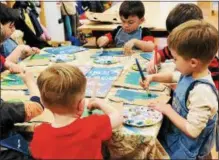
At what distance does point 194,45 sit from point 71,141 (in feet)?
1.85

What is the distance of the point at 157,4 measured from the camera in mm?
3746

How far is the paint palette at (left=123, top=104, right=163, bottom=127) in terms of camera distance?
115 cm

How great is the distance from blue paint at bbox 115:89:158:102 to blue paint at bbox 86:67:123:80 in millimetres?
163

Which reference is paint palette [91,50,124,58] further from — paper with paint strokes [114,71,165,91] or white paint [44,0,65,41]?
white paint [44,0,65,41]

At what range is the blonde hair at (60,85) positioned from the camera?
1.00 meters

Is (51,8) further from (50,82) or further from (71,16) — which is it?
(50,82)

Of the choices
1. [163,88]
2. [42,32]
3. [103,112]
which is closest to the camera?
[103,112]

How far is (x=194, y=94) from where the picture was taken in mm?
1168

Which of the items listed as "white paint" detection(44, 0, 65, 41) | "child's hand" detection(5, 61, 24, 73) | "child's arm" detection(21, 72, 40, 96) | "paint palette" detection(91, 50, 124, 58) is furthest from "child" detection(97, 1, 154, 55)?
"white paint" detection(44, 0, 65, 41)

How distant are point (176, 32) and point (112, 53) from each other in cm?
79

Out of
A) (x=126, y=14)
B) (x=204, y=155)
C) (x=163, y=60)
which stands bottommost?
(x=204, y=155)

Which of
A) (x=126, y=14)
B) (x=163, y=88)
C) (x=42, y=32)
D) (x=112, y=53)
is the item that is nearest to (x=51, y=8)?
(x=42, y=32)

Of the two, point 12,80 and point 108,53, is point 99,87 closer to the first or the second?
point 12,80

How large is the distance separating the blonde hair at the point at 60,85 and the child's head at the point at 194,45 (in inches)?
16.1
